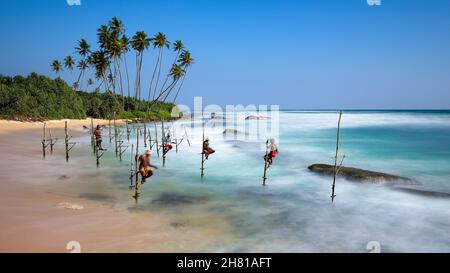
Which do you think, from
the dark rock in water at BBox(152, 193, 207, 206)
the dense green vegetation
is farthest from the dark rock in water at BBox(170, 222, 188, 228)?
the dense green vegetation

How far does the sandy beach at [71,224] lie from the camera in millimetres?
7832

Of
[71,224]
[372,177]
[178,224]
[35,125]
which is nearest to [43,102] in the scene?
[35,125]

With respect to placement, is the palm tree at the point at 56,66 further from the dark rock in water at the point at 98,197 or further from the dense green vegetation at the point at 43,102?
the dark rock in water at the point at 98,197

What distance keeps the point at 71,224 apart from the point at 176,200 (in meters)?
4.26

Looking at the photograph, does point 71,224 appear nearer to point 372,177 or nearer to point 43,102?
point 372,177

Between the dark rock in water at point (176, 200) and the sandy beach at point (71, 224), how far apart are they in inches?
59.6

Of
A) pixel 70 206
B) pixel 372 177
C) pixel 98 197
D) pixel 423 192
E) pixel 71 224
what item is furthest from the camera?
pixel 372 177

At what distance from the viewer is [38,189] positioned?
12.5 m

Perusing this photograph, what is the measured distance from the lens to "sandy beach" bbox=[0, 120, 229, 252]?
783cm

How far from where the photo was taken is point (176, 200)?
12.5 metres
